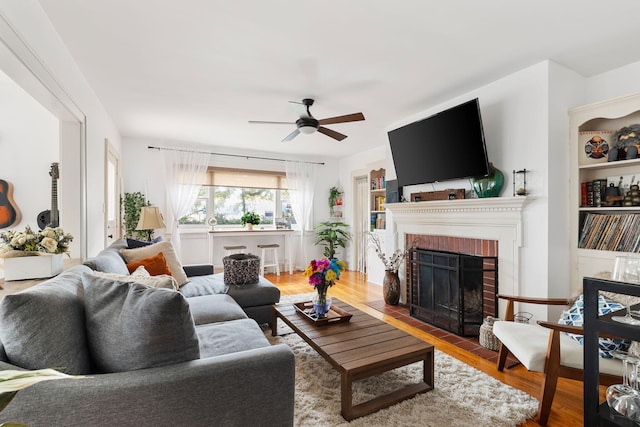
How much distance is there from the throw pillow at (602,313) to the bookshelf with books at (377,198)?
3559 mm

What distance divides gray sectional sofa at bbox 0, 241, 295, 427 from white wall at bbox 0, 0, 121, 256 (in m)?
1.33

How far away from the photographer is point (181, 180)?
522cm

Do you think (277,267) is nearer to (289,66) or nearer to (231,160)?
(231,160)

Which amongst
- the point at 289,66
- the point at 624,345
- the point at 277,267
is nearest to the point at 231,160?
the point at 277,267

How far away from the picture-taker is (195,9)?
6.15ft

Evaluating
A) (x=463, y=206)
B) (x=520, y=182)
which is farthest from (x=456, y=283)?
(x=520, y=182)

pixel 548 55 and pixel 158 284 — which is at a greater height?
pixel 548 55

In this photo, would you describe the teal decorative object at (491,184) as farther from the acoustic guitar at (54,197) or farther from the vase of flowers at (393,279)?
the acoustic guitar at (54,197)

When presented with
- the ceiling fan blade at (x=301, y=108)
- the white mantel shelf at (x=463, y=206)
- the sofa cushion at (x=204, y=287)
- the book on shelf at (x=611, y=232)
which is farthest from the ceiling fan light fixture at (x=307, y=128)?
the book on shelf at (x=611, y=232)

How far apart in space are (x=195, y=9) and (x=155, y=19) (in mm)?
311

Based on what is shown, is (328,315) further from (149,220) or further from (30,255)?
(149,220)

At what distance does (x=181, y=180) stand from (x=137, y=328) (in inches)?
178

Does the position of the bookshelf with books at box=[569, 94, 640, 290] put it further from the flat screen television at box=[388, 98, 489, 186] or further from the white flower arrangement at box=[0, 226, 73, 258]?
the white flower arrangement at box=[0, 226, 73, 258]

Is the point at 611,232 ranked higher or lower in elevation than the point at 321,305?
higher
